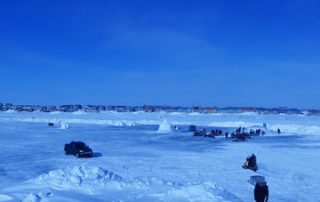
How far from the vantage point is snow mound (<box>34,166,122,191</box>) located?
16.8 m

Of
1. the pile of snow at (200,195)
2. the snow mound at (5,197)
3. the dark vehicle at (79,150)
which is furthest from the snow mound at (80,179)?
the dark vehicle at (79,150)

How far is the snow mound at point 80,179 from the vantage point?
661 inches

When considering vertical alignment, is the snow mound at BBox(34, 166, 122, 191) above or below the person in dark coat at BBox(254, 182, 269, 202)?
below

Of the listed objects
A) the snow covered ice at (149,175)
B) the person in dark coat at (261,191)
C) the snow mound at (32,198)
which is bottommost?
the snow covered ice at (149,175)

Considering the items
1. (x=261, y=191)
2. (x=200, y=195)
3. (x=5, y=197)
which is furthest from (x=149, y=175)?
(x=261, y=191)

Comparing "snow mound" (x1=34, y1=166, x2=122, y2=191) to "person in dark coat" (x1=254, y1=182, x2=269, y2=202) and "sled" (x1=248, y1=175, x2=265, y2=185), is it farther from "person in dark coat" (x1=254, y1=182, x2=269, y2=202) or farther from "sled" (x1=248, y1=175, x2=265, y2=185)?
"person in dark coat" (x1=254, y1=182, x2=269, y2=202)

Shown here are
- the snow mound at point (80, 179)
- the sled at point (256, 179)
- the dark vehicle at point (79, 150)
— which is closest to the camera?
the sled at point (256, 179)

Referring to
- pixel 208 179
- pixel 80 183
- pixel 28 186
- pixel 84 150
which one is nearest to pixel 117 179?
pixel 80 183

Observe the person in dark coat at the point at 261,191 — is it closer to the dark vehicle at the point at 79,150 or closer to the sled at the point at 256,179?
the sled at the point at 256,179

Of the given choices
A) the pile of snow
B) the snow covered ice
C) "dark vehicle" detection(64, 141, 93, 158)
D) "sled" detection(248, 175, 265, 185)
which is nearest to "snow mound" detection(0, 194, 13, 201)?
the snow covered ice

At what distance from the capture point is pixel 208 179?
21.2m

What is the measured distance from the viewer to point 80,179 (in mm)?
17438

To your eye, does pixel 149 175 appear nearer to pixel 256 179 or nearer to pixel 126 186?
pixel 126 186

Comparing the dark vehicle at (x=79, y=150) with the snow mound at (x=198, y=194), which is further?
the dark vehicle at (x=79, y=150)
